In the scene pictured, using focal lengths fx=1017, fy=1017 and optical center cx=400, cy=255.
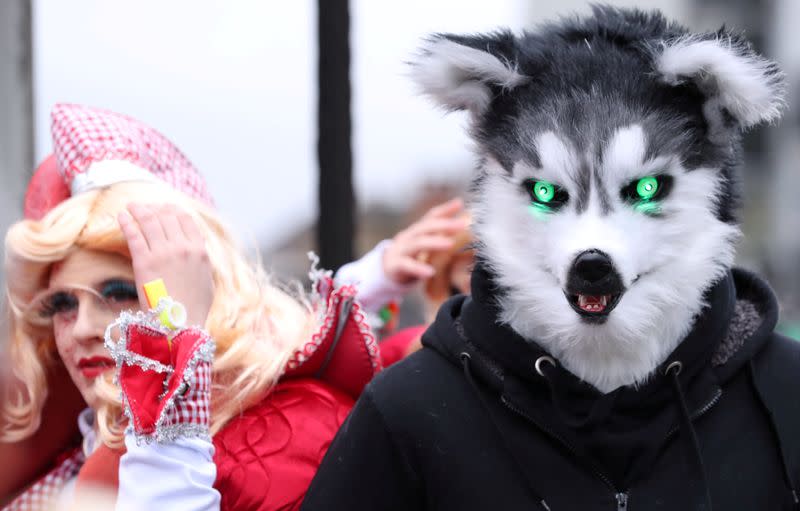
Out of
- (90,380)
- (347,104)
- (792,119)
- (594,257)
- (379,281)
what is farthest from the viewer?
(792,119)

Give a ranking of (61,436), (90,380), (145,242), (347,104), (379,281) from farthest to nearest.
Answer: (347,104) < (379,281) < (61,436) < (90,380) < (145,242)

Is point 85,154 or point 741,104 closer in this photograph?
point 741,104

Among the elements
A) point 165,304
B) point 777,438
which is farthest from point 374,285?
point 777,438

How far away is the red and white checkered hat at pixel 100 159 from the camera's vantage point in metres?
1.61

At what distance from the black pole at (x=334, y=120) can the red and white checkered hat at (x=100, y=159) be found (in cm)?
40

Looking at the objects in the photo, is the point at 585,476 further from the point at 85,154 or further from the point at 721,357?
the point at 85,154

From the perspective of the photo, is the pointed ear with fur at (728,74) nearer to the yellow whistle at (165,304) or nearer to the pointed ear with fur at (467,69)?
the pointed ear with fur at (467,69)

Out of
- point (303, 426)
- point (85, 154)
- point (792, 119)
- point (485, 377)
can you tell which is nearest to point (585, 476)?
point (485, 377)

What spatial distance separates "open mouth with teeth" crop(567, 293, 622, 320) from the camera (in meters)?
1.15

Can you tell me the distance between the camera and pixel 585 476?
3.94 feet

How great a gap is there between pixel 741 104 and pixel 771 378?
341mm

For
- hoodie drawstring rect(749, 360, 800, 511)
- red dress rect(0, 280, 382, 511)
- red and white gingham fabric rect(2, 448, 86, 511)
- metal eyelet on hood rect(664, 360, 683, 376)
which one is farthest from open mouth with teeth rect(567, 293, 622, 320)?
red and white gingham fabric rect(2, 448, 86, 511)

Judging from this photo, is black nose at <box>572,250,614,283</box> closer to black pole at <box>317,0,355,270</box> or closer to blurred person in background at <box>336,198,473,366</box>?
blurred person in background at <box>336,198,473,366</box>

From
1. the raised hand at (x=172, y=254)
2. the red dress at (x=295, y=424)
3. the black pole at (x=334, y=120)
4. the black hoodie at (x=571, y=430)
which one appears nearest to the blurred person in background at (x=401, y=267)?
the black pole at (x=334, y=120)
